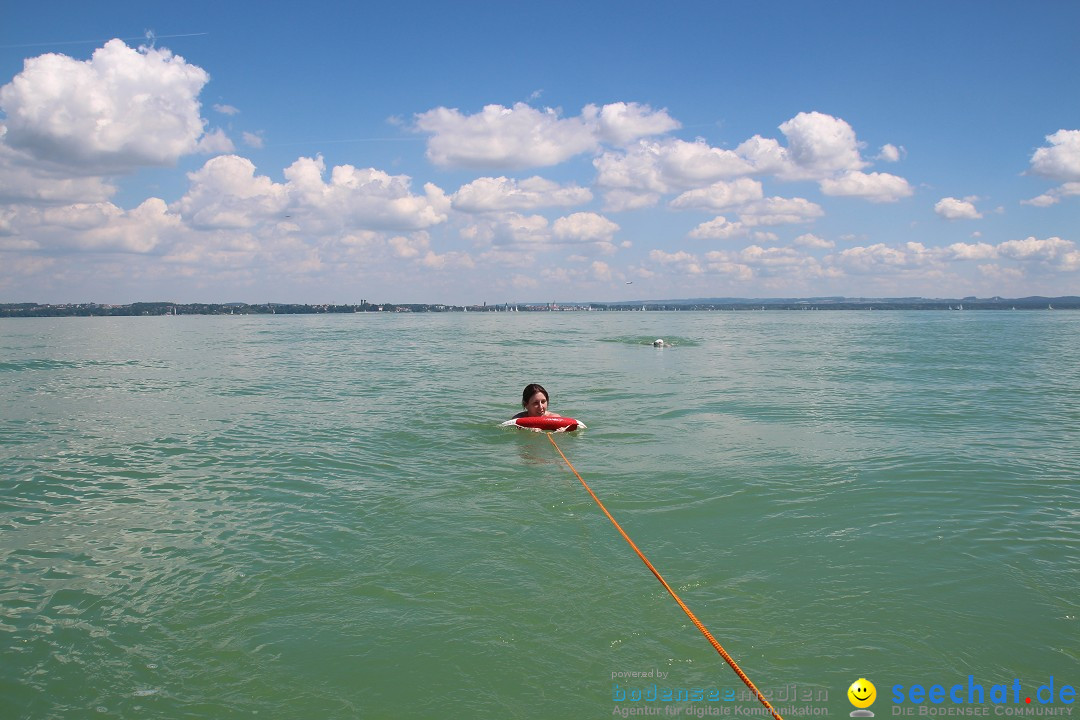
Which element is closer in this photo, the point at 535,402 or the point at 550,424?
the point at 550,424

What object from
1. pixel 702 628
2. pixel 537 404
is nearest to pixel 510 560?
pixel 702 628

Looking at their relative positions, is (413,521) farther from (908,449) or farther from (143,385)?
(143,385)

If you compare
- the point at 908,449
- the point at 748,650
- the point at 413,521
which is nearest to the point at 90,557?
the point at 413,521

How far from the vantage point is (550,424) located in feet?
47.9

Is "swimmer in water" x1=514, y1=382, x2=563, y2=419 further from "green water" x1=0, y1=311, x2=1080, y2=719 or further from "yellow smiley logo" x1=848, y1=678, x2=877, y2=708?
"yellow smiley logo" x1=848, y1=678, x2=877, y2=708

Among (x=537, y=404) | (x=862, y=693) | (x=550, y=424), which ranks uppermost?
(x=537, y=404)

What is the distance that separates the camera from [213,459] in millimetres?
12547

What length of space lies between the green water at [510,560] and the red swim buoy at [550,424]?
0.27m

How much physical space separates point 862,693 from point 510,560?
3.73 m

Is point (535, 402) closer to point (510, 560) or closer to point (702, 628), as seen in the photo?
point (510, 560)

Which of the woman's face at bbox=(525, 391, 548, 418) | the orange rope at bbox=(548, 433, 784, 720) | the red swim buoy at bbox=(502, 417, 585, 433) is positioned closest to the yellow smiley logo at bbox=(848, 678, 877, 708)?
the orange rope at bbox=(548, 433, 784, 720)

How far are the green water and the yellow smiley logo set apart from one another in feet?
0.26

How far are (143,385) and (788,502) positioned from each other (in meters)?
24.3

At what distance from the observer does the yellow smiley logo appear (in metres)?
4.75
